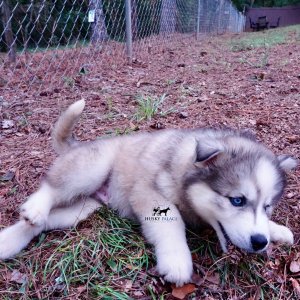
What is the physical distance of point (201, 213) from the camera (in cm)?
189

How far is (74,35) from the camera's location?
655cm

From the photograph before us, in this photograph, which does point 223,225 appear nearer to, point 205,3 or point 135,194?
point 135,194

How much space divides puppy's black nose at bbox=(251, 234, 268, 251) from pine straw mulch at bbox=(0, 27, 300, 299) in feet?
0.76

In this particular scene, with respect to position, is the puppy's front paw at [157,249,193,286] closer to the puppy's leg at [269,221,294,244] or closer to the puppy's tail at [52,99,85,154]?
the puppy's leg at [269,221,294,244]

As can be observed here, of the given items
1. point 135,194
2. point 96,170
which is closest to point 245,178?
point 135,194

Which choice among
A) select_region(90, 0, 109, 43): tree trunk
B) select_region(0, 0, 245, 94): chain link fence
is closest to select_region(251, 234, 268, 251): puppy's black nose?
select_region(0, 0, 245, 94): chain link fence

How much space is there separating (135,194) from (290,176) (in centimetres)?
120

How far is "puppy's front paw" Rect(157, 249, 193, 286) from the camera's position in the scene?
168cm

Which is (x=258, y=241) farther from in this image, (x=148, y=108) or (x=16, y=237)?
(x=148, y=108)

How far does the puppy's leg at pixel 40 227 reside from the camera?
187 cm

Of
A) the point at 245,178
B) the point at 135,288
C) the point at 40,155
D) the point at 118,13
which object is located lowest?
the point at 135,288

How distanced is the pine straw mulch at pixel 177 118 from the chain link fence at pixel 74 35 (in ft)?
0.63

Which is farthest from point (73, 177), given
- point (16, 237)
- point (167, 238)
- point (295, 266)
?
point (295, 266)

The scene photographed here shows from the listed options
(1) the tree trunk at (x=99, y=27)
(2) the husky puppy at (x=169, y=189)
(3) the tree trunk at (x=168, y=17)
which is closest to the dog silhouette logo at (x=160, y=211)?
(2) the husky puppy at (x=169, y=189)
